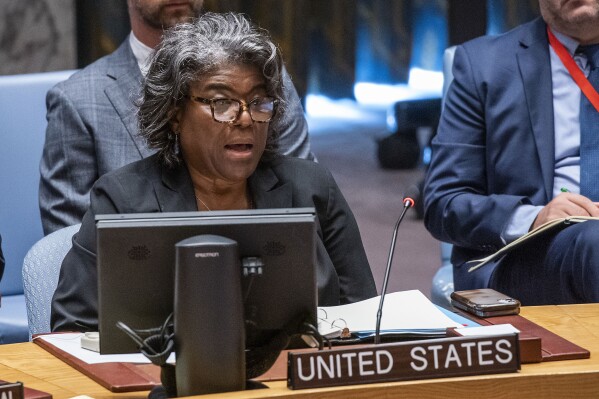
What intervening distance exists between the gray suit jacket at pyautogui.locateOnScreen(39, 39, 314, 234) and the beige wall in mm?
1765

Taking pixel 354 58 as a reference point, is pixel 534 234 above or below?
below

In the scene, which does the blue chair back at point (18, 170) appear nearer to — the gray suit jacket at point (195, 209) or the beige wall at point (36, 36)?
the gray suit jacket at point (195, 209)

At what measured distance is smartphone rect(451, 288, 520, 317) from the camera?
7.09 feet

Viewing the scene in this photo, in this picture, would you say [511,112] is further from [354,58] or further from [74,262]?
[354,58]

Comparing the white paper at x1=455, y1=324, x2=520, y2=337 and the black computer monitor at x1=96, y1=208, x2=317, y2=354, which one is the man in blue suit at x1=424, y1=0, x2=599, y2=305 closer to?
the white paper at x1=455, y1=324, x2=520, y2=337

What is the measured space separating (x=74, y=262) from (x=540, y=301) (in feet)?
4.44

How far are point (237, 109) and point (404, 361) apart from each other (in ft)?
2.71

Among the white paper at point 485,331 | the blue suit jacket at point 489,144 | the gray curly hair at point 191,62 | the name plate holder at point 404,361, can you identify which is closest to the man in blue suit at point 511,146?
the blue suit jacket at point 489,144

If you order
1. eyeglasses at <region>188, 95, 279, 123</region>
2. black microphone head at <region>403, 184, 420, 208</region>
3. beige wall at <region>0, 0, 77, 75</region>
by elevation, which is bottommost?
black microphone head at <region>403, 184, 420, 208</region>

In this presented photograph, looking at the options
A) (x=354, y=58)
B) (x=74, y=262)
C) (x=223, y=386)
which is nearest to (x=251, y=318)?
(x=223, y=386)

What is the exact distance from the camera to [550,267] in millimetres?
2979

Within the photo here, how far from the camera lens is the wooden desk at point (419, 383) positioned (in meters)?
1.68

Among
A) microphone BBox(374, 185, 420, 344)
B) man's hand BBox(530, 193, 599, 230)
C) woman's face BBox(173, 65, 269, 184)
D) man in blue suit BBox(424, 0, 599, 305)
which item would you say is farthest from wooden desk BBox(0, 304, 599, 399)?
man in blue suit BBox(424, 0, 599, 305)

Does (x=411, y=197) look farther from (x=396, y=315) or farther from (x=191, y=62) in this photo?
(x=191, y=62)
